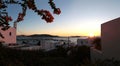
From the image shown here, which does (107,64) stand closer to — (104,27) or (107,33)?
(107,33)

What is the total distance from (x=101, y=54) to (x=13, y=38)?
2196 centimetres

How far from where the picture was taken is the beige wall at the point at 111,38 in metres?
8.99

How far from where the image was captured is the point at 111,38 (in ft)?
33.0

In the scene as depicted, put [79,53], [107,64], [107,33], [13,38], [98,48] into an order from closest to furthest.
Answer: [107,64]
[107,33]
[98,48]
[79,53]
[13,38]

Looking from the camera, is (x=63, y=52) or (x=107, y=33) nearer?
(x=107, y=33)

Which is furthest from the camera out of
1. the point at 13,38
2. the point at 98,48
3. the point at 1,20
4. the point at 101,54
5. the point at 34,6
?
the point at 13,38

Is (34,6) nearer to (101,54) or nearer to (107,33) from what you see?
(107,33)

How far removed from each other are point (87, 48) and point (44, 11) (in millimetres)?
13170

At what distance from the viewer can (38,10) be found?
171 inches

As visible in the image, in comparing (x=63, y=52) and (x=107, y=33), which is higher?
(x=107, y=33)

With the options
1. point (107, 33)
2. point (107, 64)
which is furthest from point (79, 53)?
point (107, 64)

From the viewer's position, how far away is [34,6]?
430 cm

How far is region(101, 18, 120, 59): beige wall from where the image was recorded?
354 inches

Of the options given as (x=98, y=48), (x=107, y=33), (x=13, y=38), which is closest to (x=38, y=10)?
(x=107, y=33)
